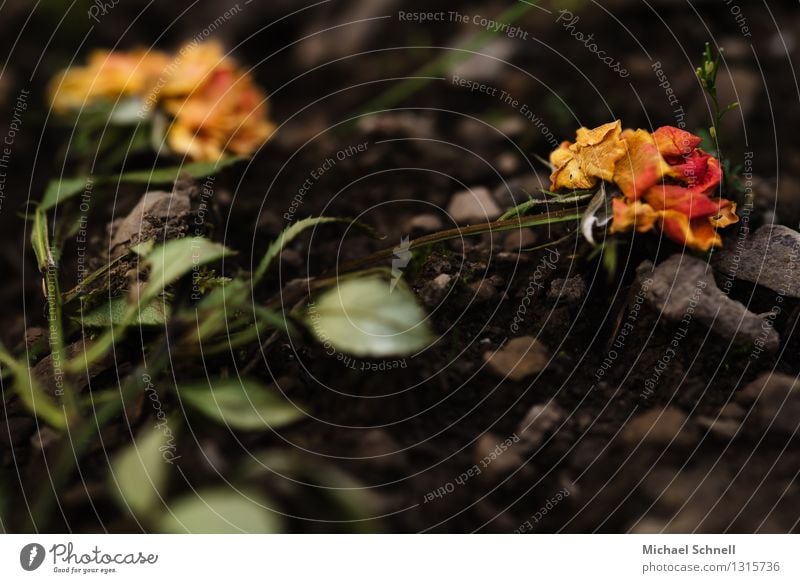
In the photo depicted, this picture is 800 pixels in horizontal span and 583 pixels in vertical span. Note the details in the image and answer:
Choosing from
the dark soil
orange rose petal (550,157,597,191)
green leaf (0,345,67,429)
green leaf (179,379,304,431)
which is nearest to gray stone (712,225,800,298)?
the dark soil

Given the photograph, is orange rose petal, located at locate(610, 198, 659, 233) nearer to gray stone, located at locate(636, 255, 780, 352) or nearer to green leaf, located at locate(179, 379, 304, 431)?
gray stone, located at locate(636, 255, 780, 352)

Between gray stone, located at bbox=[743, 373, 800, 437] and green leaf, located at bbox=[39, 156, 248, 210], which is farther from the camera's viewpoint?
green leaf, located at bbox=[39, 156, 248, 210]

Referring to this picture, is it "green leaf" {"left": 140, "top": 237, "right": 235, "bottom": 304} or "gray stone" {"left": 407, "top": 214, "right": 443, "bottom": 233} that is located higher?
"gray stone" {"left": 407, "top": 214, "right": 443, "bottom": 233}

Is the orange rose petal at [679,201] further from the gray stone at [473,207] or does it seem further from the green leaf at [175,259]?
the green leaf at [175,259]

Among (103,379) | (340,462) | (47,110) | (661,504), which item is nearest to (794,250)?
(661,504)

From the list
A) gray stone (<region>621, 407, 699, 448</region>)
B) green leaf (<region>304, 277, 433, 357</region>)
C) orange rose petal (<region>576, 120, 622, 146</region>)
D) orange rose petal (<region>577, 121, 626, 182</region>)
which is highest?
orange rose petal (<region>576, 120, 622, 146</region>)

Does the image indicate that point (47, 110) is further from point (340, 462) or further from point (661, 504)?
point (661, 504)

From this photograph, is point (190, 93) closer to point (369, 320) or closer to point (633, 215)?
point (369, 320)
